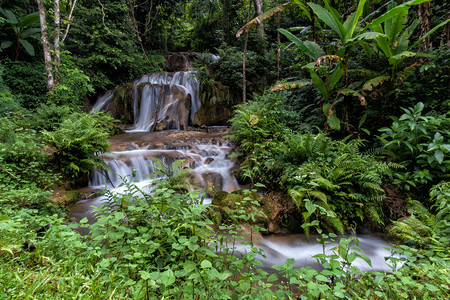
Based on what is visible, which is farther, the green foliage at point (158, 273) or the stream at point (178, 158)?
the stream at point (178, 158)

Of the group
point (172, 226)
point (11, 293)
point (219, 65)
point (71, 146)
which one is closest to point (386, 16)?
point (172, 226)

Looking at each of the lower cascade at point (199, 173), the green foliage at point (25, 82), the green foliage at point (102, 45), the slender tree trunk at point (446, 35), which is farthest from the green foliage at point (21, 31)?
the slender tree trunk at point (446, 35)

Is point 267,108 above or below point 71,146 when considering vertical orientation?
above

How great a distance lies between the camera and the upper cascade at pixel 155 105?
10961 millimetres

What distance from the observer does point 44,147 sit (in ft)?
16.0

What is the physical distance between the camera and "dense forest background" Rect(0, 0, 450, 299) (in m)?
1.75

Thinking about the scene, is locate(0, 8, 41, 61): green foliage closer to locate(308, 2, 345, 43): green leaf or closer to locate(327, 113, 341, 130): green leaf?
locate(308, 2, 345, 43): green leaf

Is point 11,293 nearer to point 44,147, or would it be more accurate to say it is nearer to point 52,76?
point 44,147

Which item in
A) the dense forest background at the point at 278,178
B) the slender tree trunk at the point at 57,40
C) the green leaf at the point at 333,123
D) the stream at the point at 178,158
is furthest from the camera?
the slender tree trunk at the point at 57,40

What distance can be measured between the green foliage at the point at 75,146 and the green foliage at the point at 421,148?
6.69m

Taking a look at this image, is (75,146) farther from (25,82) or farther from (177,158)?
(25,82)

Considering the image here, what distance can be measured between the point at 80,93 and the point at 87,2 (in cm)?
704

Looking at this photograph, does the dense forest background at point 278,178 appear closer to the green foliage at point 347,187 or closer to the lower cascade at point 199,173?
the green foliage at point 347,187

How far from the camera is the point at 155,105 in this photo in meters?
11.3
